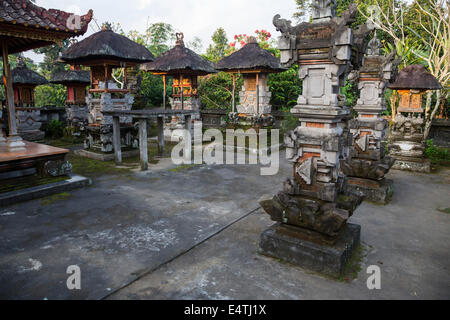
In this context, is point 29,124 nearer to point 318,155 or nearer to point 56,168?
point 56,168

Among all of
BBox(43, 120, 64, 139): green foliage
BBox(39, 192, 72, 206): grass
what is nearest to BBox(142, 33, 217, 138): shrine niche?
BBox(43, 120, 64, 139): green foliage

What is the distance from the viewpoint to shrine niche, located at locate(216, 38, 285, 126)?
42.7ft

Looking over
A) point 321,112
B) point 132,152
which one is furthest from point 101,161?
point 321,112

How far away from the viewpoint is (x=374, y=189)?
677cm

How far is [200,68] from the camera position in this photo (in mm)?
13828

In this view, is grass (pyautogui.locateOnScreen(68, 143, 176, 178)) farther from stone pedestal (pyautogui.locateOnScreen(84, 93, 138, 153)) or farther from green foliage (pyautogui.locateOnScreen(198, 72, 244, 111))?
green foliage (pyautogui.locateOnScreen(198, 72, 244, 111))

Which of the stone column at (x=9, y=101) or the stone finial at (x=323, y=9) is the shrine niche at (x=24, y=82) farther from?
the stone finial at (x=323, y=9)

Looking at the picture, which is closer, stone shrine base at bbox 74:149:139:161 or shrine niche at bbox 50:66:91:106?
stone shrine base at bbox 74:149:139:161

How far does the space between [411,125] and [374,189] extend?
4444 millimetres

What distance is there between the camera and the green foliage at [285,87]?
1680 centimetres

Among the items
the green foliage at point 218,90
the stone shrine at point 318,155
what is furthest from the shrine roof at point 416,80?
the green foliage at point 218,90

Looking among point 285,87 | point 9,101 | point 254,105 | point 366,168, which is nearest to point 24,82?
point 9,101

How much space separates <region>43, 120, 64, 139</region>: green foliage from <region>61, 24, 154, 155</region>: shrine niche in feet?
17.1
